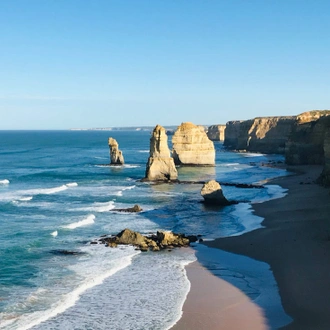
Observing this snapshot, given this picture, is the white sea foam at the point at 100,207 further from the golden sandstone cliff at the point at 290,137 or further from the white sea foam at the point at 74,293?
the golden sandstone cliff at the point at 290,137

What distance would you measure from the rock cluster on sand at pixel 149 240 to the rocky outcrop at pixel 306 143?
49.6m

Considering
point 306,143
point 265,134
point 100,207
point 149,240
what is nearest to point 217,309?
point 149,240

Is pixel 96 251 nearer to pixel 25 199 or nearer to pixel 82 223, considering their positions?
pixel 82 223

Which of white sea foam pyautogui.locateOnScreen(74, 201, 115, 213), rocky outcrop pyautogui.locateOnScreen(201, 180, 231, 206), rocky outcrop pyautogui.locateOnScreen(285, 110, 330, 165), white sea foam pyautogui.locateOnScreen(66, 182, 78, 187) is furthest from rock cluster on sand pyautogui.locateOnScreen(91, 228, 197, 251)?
rocky outcrop pyautogui.locateOnScreen(285, 110, 330, 165)

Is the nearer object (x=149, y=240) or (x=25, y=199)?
(x=149, y=240)

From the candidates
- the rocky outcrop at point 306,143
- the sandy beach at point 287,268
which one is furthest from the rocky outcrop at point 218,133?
the sandy beach at point 287,268

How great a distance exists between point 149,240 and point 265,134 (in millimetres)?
96099

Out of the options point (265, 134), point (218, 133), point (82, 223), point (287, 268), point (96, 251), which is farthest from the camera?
point (218, 133)

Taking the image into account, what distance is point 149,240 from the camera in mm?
29344

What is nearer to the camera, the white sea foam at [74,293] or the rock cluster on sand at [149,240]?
the white sea foam at [74,293]

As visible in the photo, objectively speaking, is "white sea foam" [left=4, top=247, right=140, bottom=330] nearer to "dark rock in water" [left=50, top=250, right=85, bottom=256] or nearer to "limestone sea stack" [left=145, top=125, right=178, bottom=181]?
"dark rock in water" [left=50, top=250, right=85, bottom=256]

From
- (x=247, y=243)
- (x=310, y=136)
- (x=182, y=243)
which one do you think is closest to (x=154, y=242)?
(x=182, y=243)

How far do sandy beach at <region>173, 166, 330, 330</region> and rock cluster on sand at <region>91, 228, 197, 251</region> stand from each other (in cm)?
180

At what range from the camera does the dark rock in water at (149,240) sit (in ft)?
94.0
